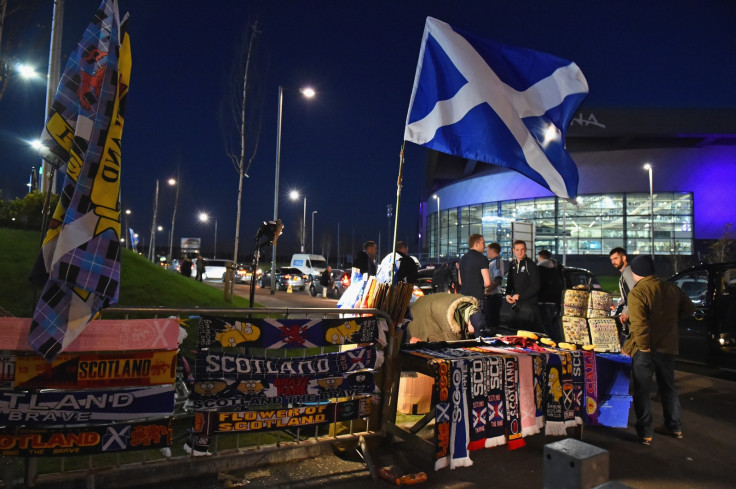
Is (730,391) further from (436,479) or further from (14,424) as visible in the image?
(14,424)

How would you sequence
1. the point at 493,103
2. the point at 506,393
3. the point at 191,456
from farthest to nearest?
the point at 493,103 < the point at 506,393 < the point at 191,456

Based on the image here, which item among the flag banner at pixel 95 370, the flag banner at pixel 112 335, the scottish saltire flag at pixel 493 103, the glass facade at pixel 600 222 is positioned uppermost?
the glass facade at pixel 600 222

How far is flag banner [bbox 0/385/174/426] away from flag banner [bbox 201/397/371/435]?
44 centimetres

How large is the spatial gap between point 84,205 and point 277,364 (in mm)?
1871

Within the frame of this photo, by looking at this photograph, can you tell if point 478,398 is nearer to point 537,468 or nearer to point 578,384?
point 537,468

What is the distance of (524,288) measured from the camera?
8719 mm

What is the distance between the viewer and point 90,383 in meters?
3.50

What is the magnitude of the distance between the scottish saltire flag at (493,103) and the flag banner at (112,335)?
10.1 feet

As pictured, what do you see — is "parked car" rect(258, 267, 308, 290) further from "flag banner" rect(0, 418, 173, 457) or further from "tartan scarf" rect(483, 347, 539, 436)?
"flag banner" rect(0, 418, 173, 457)

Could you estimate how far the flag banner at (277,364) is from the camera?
3.82m

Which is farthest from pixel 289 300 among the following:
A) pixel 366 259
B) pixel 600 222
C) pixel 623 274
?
pixel 600 222

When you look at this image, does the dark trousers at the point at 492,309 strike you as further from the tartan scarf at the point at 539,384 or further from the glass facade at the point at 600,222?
the glass facade at the point at 600,222

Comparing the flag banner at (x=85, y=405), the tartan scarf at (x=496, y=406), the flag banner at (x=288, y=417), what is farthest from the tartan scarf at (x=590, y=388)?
the flag banner at (x=85, y=405)

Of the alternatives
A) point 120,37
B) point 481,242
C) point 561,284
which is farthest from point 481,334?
point 120,37
